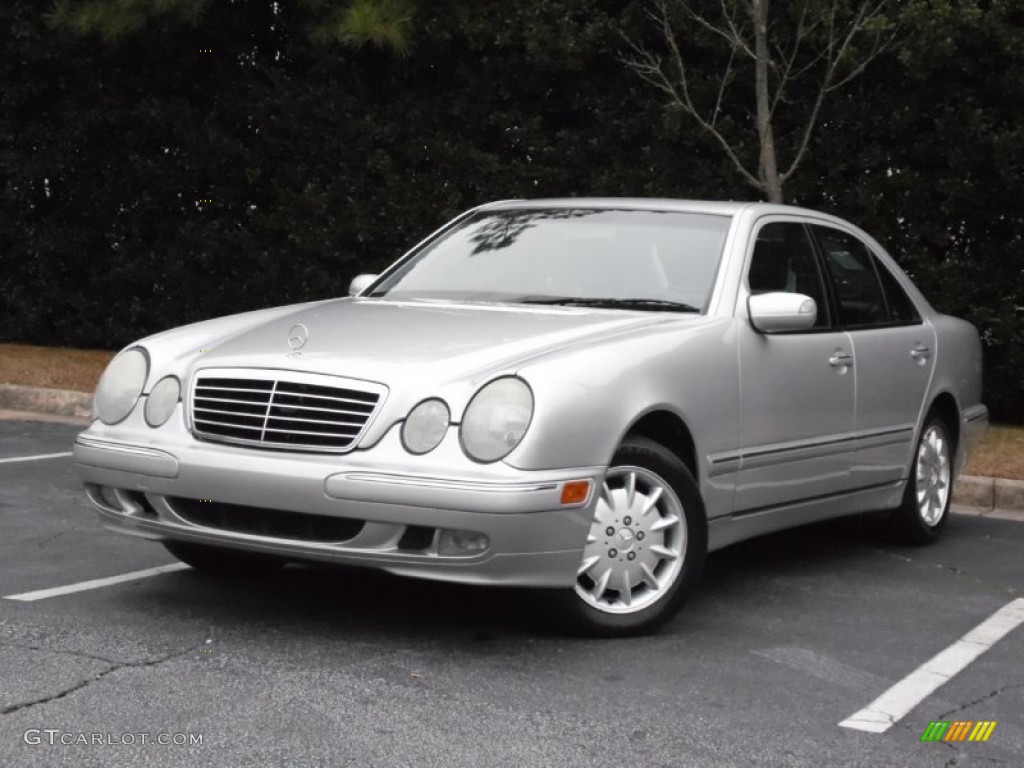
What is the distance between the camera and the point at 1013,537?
26.1 feet

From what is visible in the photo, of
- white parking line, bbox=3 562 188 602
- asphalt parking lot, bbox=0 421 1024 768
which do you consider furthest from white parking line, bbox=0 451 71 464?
white parking line, bbox=3 562 188 602

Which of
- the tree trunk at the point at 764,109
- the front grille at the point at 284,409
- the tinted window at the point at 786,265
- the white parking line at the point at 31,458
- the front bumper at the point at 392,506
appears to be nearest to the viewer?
the front bumper at the point at 392,506

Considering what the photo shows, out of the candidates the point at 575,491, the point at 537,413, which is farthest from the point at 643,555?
the point at 537,413

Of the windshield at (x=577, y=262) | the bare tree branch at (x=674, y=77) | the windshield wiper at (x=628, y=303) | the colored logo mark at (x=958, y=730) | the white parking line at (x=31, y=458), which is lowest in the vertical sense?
the white parking line at (x=31, y=458)

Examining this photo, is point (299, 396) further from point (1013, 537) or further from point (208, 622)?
point (1013, 537)

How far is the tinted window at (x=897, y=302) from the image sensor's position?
7426mm

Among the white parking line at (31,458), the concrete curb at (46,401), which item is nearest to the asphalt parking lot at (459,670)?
the white parking line at (31,458)

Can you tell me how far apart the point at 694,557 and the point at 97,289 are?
407 inches

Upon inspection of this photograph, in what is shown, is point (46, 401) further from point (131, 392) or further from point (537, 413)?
point (537, 413)

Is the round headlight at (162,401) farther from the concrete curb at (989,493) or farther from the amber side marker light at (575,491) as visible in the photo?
the concrete curb at (989,493)

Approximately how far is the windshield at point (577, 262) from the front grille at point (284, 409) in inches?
47.1

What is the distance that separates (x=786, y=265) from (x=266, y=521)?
2.58m

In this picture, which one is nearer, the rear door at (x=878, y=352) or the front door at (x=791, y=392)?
the front door at (x=791, y=392)

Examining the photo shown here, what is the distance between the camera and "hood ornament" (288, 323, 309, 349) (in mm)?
5486
